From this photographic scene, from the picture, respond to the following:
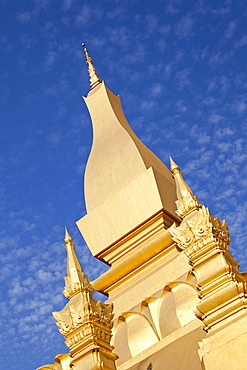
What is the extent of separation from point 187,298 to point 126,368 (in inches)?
47.6

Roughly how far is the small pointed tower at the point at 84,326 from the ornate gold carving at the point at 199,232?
1.07m

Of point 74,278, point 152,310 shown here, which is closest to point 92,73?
point 152,310

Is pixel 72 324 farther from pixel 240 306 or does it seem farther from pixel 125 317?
pixel 125 317

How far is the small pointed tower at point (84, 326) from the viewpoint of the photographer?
6.74 meters

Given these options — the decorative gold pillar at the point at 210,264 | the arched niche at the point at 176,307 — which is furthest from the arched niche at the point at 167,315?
the decorative gold pillar at the point at 210,264

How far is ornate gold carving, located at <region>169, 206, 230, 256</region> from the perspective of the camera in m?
6.91

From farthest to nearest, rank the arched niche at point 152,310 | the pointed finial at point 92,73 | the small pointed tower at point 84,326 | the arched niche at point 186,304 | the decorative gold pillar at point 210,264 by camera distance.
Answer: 1. the pointed finial at point 92,73
2. the arched niche at point 152,310
3. the arched niche at point 186,304
4. the small pointed tower at point 84,326
5. the decorative gold pillar at point 210,264

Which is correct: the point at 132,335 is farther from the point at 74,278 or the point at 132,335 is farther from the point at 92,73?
the point at 92,73

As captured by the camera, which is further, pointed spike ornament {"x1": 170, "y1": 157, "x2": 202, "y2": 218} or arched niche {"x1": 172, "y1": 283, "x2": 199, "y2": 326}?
arched niche {"x1": 172, "y1": 283, "x2": 199, "y2": 326}

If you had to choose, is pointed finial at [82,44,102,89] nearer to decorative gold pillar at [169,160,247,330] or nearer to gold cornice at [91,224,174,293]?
gold cornice at [91,224,174,293]

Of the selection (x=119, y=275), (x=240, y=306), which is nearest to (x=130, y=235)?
(x=119, y=275)

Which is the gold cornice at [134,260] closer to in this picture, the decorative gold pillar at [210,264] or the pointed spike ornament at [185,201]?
the pointed spike ornament at [185,201]

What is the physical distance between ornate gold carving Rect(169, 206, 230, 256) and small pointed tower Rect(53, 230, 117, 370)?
107cm

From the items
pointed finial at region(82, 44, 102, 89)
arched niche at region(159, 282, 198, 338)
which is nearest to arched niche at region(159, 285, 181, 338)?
arched niche at region(159, 282, 198, 338)
